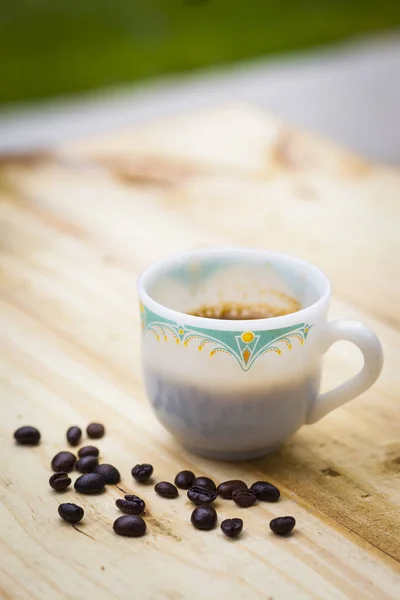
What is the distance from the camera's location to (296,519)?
32.8 inches

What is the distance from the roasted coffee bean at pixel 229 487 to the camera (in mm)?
866

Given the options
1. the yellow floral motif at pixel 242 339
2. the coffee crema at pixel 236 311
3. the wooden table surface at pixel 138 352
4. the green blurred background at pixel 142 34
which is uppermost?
the yellow floral motif at pixel 242 339

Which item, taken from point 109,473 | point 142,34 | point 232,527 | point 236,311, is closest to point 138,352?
point 236,311

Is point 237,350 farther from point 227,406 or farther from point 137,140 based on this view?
point 137,140

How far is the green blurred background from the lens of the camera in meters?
3.85

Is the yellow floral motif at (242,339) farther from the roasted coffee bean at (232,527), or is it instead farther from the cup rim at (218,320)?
the roasted coffee bean at (232,527)

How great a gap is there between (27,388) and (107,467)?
202 millimetres

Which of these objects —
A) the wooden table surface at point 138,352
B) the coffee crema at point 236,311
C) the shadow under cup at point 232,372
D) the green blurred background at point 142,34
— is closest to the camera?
the wooden table surface at point 138,352

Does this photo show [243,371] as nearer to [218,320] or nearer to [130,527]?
→ [218,320]

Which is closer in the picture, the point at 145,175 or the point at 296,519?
the point at 296,519

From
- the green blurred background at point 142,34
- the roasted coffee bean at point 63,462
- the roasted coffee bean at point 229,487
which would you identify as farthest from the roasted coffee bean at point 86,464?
the green blurred background at point 142,34

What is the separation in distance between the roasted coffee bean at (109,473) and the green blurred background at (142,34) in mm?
2939

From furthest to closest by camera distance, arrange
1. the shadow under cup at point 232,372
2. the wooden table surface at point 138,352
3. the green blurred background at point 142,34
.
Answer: the green blurred background at point 142,34 < the shadow under cup at point 232,372 < the wooden table surface at point 138,352

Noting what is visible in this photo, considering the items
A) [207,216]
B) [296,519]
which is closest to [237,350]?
[296,519]
